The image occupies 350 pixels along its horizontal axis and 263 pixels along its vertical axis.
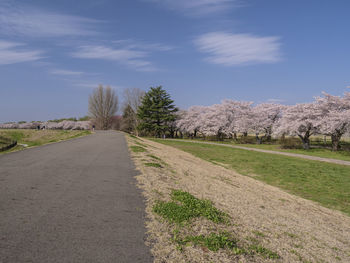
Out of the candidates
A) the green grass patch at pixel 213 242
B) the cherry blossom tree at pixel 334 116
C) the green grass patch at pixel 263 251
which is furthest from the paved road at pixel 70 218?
the cherry blossom tree at pixel 334 116

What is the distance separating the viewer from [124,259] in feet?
10.8

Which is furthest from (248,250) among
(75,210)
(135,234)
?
(75,210)

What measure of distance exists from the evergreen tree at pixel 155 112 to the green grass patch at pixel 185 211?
167ft

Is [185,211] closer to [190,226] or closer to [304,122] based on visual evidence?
[190,226]

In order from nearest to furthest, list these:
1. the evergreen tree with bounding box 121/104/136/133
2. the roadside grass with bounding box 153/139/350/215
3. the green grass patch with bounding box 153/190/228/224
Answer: the green grass patch with bounding box 153/190/228/224 → the roadside grass with bounding box 153/139/350/215 → the evergreen tree with bounding box 121/104/136/133

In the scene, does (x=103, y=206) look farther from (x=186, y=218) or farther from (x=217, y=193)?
(x=217, y=193)

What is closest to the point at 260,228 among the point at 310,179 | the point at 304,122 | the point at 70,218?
the point at 70,218

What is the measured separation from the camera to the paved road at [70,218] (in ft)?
11.1

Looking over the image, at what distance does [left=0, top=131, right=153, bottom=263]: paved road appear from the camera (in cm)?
338

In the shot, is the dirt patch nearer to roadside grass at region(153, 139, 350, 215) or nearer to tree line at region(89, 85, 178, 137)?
roadside grass at region(153, 139, 350, 215)

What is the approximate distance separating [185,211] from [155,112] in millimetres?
54110

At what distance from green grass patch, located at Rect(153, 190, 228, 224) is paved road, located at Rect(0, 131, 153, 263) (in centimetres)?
51

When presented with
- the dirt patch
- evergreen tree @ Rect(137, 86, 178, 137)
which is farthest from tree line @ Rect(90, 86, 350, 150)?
the dirt patch

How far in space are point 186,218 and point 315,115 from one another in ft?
101
